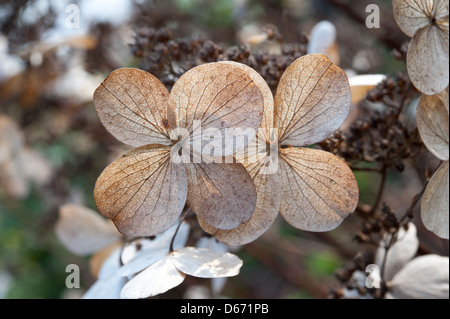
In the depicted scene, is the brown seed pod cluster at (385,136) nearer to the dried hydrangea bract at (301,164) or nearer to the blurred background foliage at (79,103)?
the dried hydrangea bract at (301,164)

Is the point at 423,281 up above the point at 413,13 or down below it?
below

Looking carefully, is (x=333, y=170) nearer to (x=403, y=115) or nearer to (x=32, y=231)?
(x=403, y=115)

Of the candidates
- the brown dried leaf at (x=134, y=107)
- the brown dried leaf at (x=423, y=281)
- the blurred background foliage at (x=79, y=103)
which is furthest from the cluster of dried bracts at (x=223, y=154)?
the blurred background foliage at (x=79, y=103)

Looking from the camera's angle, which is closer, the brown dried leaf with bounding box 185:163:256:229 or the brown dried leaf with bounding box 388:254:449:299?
the brown dried leaf with bounding box 185:163:256:229

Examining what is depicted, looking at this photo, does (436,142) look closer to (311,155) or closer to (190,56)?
(311,155)

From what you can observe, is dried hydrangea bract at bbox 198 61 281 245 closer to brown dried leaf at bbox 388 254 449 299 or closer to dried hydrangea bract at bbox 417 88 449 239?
dried hydrangea bract at bbox 417 88 449 239

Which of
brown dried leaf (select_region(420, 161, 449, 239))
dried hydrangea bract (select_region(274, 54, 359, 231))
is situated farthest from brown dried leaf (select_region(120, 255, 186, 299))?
brown dried leaf (select_region(420, 161, 449, 239))

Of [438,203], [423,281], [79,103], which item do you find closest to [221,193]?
[438,203]
